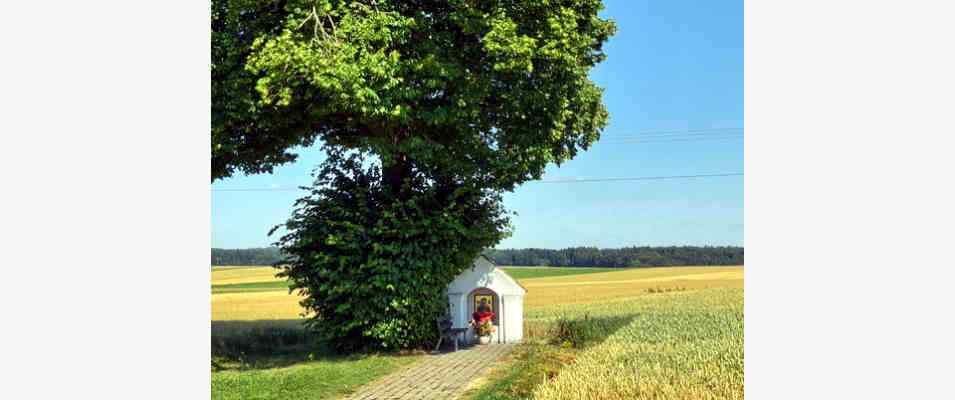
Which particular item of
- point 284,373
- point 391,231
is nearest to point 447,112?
point 391,231

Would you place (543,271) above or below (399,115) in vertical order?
below

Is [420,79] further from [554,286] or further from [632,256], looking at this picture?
[632,256]

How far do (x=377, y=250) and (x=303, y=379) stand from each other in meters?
2.21

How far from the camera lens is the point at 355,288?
10.9m

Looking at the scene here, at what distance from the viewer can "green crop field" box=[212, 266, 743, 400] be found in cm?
778

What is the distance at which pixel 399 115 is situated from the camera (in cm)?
955

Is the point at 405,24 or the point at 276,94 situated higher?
the point at 405,24

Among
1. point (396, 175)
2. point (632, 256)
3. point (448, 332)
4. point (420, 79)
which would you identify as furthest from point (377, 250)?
point (632, 256)

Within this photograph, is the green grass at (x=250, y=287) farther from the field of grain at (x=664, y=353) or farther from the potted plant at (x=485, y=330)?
the field of grain at (x=664, y=353)

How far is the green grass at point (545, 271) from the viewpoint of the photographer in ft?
28.1
